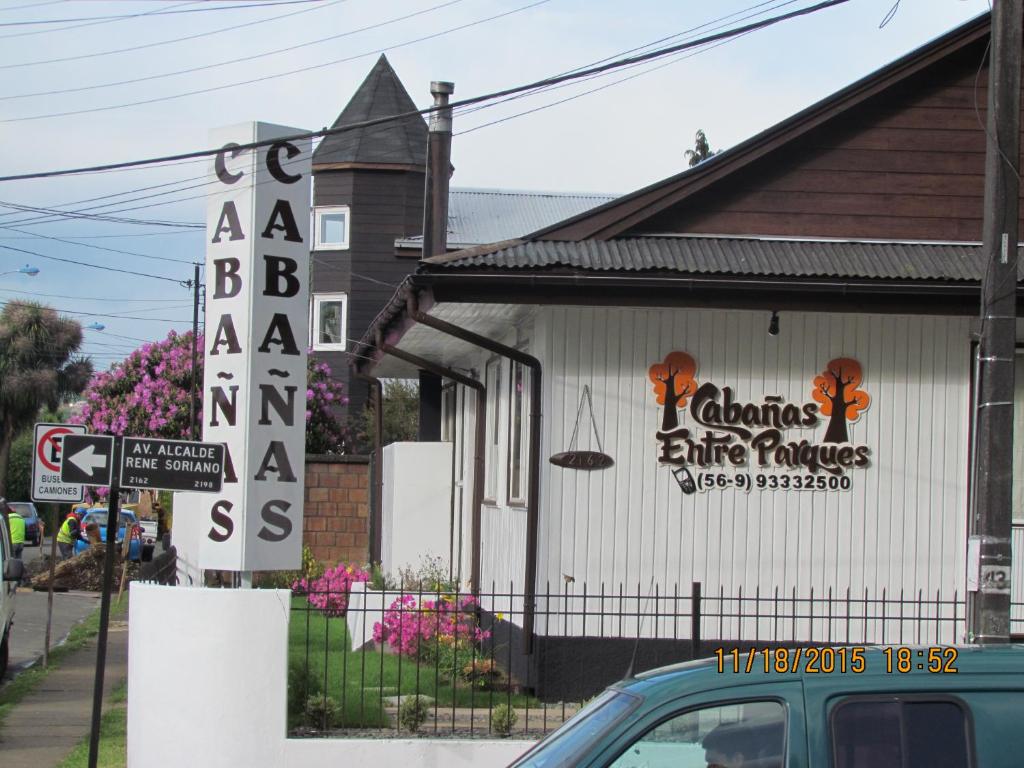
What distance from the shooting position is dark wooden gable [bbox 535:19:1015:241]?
11805 mm

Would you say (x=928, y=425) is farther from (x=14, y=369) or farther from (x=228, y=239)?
(x=14, y=369)

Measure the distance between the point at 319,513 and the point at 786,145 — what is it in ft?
43.1

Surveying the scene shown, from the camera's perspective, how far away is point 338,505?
22.9 meters

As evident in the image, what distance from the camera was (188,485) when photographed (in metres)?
8.66

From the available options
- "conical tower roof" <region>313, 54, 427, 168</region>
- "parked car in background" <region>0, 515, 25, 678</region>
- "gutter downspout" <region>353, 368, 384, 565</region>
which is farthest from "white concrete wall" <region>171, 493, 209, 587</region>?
"conical tower roof" <region>313, 54, 427, 168</region>

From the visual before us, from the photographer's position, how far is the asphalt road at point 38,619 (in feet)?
58.9

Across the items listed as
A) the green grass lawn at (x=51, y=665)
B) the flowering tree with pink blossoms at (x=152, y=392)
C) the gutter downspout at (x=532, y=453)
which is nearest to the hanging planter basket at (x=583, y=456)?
the gutter downspout at (x=532, y=453)

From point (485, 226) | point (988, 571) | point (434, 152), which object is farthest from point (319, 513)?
point (988, 571)

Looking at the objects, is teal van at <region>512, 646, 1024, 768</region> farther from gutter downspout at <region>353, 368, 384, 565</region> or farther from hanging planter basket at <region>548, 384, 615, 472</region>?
gutter downspout at <region>353, 368, 384, 565</region>

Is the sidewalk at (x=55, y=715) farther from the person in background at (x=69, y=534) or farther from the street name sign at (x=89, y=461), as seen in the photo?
the person in background at (x=69, y=534)

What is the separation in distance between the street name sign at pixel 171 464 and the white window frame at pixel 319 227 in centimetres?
2961

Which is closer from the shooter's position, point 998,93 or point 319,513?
point 998,93

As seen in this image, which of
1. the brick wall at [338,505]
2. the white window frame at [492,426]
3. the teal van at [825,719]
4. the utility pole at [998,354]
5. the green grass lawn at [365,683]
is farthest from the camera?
the brick wall at [338,505]
